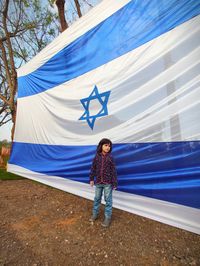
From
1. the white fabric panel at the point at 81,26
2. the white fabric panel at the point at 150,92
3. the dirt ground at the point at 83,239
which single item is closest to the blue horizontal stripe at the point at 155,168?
the white fabric panel at the point at 150,92

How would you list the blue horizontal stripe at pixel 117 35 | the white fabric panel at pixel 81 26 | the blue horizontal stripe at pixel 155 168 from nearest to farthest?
the blue horizontal stripe at pixel 155 168, the blue horizontal stripe at pixel 117 35, the white fabric panel at pixel 81 26

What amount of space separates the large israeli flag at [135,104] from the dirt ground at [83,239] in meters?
0.20

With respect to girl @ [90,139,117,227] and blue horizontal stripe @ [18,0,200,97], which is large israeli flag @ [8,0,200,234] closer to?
blue horizontal stripe @ [18,0,200,97]

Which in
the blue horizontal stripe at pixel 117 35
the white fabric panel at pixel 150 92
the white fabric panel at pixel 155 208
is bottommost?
the white fabric panel at pixel 155 208

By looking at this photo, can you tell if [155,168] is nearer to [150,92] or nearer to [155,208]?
[155,208]

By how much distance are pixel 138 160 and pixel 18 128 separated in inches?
156

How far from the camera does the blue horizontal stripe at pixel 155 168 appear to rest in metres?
2.31

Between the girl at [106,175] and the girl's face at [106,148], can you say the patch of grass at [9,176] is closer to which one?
the girl at [106,175]

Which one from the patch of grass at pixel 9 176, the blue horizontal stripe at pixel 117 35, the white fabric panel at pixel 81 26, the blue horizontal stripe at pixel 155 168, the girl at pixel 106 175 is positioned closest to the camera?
the blue horizontal stripe at pixel 155 168

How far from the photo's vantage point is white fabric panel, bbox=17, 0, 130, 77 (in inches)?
125

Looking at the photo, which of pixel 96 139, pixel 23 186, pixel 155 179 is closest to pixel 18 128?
pixel 23 186

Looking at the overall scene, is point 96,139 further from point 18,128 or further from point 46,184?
point 18,128

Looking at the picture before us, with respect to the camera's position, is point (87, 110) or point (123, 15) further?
point (87, 110)

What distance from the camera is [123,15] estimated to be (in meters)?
3.00
